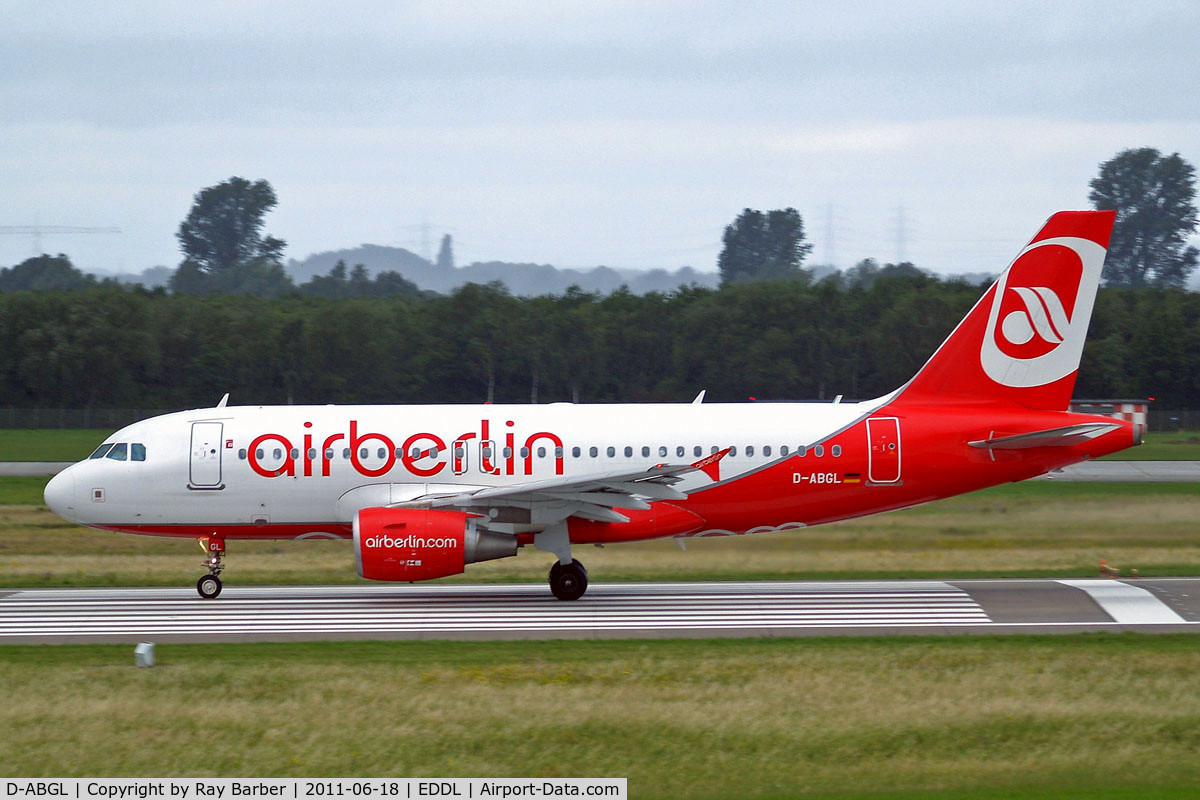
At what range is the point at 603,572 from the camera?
89.5 ft

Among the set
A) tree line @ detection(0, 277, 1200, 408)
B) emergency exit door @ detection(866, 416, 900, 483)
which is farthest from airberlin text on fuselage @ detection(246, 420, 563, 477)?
tree line @ detection(0, 277, 1200, 408)

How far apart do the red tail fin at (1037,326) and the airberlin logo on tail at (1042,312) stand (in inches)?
0.7

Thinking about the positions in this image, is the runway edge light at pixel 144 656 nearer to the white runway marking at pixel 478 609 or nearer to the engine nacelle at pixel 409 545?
the white runway marking at pixel 478 609

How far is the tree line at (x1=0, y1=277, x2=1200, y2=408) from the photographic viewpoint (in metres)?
59.9

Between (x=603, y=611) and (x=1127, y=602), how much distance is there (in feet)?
29.1

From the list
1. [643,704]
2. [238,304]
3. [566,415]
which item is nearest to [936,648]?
[643,704]

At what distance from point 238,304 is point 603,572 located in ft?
156

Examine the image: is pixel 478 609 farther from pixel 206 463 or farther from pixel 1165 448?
pixel 1165 448

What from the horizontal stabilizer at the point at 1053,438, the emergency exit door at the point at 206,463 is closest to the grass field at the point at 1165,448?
the horizontal stabilizer at the point at 1053,438

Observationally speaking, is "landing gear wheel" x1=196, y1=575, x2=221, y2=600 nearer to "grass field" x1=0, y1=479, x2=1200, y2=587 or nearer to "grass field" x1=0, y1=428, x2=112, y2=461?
"grass field" x1=0, y1=479, x2=1200, y2=587

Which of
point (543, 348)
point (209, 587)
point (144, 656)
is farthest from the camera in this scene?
point (543, 348)

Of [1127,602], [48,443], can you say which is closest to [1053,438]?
[1127,602]

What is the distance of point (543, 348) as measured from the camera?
6069cm

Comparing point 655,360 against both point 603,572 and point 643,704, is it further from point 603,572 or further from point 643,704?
point 643,704
